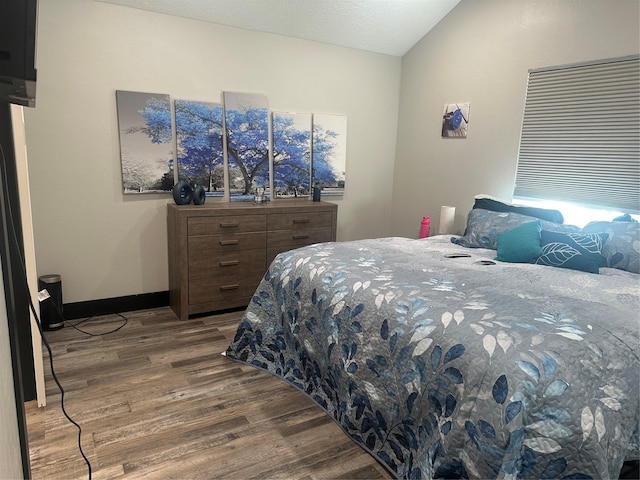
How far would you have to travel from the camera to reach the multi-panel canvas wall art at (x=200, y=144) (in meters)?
3.31

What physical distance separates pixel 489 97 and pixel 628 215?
4.60 feet

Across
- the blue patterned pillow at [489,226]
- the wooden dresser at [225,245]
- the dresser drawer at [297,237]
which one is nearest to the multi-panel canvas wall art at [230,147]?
the wooden dresser at [225,245]

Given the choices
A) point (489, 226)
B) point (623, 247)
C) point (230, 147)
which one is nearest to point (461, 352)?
point (623, 247)

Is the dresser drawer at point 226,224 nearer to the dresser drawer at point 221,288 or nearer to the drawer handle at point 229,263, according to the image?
the drawer handle at point 229,263

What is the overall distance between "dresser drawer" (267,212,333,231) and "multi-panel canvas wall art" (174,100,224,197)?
55 centimetres

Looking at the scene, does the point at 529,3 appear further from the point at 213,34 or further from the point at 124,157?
the point at 124,157

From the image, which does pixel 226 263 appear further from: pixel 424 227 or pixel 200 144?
pixel 424 227

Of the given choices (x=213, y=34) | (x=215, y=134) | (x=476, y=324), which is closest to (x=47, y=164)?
(x=215, y=134)

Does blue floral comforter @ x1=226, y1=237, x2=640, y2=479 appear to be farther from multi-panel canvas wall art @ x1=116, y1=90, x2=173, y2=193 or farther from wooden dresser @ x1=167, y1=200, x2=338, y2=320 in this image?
multi-panel canvas wall art @ x1=116, y1=90, x2=173, y2=193

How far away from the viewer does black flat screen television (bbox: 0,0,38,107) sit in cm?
73

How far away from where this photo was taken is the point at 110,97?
306cm

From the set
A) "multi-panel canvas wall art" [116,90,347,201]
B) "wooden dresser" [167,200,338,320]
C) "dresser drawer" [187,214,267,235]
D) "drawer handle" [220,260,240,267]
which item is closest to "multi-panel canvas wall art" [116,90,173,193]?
"multi-panel canvas wall art" [116,90,347,201]

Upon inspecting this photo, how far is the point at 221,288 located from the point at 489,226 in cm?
204

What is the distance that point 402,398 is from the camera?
66.7 inches
